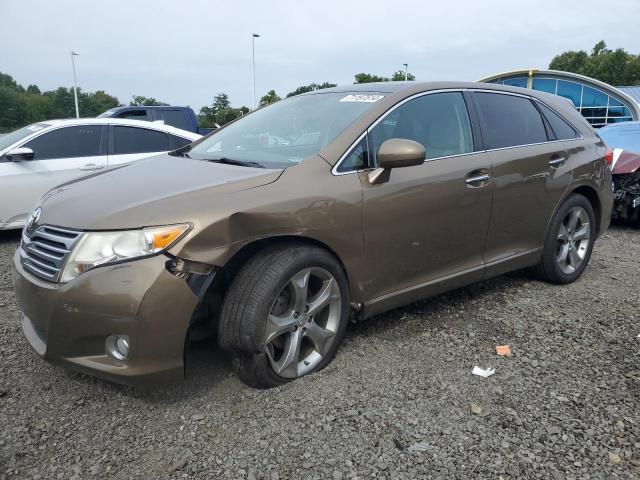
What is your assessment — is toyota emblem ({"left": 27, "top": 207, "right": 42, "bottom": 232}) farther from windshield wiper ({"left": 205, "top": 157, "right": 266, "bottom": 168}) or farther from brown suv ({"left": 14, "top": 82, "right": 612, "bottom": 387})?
windshield wiper ({"left": 205, "top": 157, "right": 266, "bottom": 168})

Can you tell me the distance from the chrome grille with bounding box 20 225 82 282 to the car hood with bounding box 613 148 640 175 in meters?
6.76

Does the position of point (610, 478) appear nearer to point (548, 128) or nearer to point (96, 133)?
point (548, 128)

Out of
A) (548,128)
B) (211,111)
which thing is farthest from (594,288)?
(211,111)

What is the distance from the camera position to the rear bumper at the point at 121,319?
7.44 feet

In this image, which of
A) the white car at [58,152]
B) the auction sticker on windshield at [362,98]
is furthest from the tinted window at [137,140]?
the auction sticker on windshield at [362,98]

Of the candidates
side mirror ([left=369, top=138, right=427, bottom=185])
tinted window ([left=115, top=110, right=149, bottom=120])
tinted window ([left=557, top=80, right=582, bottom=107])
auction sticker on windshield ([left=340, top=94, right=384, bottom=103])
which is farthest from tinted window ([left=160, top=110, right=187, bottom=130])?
tinted window ([left=557, top=80, right=582, bottom=107])

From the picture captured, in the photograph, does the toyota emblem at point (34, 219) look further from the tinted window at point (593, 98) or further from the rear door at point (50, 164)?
the tinted window at point (593, 98)

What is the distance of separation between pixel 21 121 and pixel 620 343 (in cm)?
7399

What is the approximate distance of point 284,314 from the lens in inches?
109

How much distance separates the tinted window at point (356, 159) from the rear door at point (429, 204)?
53 mm

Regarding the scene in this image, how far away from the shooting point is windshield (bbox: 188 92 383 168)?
10.2 feet

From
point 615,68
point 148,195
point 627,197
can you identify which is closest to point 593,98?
point 615,68

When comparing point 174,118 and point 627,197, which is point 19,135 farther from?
point 627,197

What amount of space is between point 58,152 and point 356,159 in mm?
4690
